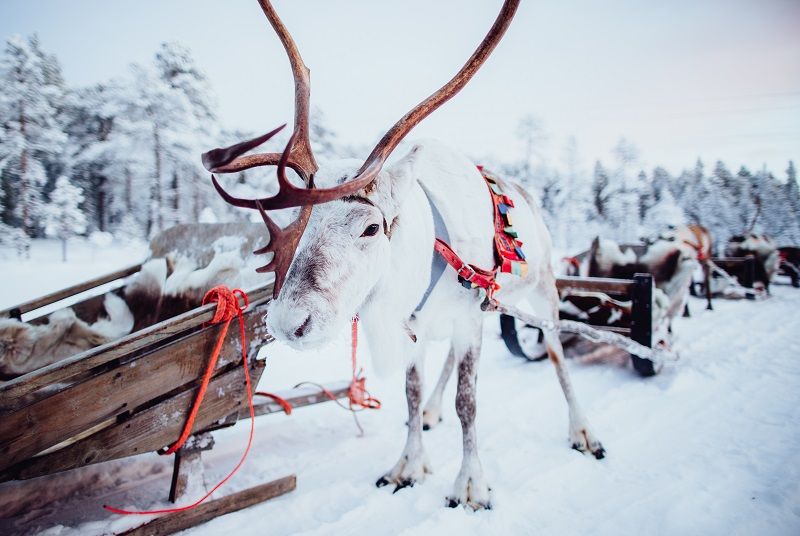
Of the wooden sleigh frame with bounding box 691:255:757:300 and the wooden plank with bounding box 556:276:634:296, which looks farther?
the wooden sleigh frame with bounding box 691:255:757:300

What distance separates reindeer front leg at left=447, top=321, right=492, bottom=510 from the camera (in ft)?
6.62

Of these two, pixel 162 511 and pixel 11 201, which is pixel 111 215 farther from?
pixel 162 511

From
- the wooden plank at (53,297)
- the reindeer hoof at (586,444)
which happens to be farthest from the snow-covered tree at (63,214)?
the reindeer hoof at (586,444)

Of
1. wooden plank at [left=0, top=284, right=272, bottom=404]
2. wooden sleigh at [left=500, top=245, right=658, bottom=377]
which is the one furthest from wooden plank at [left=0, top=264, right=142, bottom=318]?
wooden sleigh at [left=500, top=245, right=658, bottom=377]

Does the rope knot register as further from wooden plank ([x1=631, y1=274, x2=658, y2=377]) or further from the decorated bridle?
wooden plank ([x1=631, y1=274, x2=658, y2=377])

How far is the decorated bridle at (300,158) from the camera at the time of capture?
4.14 ft

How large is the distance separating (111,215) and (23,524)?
3146 cm

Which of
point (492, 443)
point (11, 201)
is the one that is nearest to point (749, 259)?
point (492, 443)

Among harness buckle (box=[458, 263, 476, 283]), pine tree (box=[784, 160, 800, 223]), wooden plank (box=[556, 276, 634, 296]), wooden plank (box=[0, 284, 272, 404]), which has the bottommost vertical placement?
wooden plank (box=[556, 276, 634, 296])

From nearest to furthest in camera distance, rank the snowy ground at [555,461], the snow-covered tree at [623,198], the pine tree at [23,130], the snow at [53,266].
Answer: the snowy ground at [555,461]
the snow at [53,266]
the pine tree at [23,130]
the snow-covered tree at [623,198]

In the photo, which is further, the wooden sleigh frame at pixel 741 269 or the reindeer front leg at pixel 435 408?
the wooden sleigh frame at pixel 741 269

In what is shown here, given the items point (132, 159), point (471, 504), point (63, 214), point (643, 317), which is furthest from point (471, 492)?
point (63, 214)

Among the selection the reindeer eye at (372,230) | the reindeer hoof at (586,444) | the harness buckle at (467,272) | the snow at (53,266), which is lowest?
the snow at (53,266)

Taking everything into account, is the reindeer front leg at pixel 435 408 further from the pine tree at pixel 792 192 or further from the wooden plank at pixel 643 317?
the pine tree at pixel 792 192
